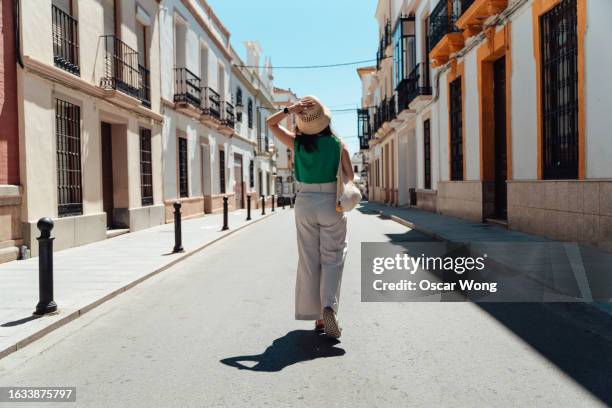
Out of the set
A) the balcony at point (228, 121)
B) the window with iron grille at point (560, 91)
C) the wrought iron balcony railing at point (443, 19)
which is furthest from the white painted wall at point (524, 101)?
the balcony at point (228, 121)

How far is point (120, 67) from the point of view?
43.3 ft

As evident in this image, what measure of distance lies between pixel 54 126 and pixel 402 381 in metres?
8.72

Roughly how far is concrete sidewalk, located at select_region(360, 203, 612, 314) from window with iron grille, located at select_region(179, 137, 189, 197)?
10586 mm

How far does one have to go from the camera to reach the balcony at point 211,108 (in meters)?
20.8

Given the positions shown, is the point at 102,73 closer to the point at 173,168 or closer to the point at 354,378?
the point at 173,168

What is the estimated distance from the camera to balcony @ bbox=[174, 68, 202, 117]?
17.7 meters

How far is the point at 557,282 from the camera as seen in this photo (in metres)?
5.73

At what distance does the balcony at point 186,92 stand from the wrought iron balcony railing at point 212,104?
987mm

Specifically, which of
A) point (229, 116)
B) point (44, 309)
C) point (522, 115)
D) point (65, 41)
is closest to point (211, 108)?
point (229, 116)

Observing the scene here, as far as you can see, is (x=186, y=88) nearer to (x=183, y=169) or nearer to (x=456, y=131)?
(x=183, y=169)

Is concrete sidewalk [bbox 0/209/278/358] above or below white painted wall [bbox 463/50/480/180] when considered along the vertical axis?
below

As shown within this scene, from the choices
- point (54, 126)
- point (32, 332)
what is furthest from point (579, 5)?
point (54, 126)

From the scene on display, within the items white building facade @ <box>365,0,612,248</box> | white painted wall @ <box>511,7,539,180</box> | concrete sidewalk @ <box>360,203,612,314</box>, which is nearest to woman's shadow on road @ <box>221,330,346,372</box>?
concrete sidewalk @ <box>360,203,612,314</box>

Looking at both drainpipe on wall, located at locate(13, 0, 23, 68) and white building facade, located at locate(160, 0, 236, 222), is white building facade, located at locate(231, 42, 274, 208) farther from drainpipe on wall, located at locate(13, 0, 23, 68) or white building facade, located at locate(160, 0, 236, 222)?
drainpipe on wall, located at locate(13, 0, 23, 68)
